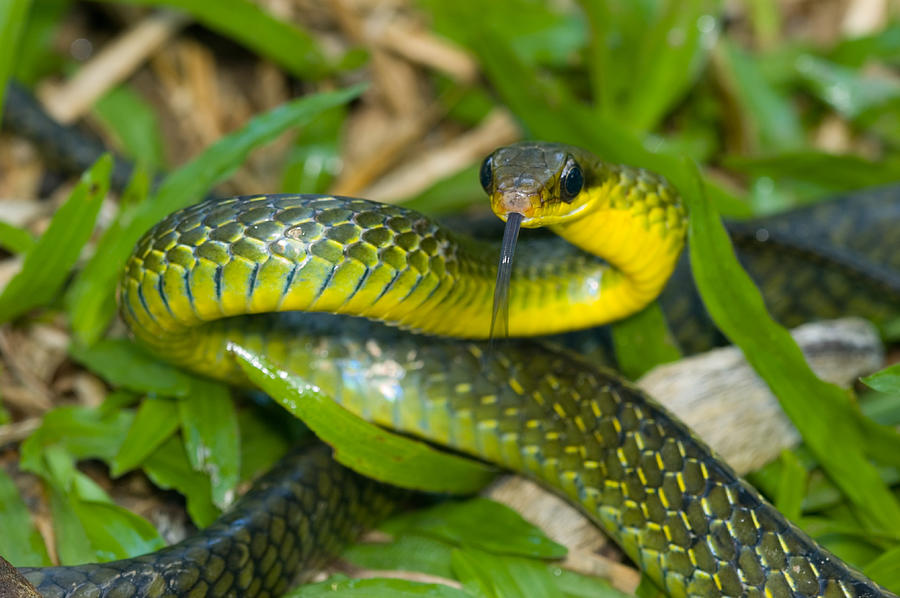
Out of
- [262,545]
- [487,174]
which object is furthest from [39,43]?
[262,545]

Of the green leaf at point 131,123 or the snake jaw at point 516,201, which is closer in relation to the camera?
the snake jaw at point 516,201

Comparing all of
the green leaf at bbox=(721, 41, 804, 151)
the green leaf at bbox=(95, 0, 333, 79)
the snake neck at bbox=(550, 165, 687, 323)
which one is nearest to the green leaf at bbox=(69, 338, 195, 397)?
the snake neck at bbox=(550, 165, 687, 323)

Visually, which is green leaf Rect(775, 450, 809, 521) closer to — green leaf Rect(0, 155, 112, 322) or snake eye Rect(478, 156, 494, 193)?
snake eye Rect(478, 156, 494, 193)

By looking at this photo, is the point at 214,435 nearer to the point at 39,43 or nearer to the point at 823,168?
the point at 39,43

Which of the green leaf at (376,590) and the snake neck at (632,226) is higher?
the snake neck at (632,226)

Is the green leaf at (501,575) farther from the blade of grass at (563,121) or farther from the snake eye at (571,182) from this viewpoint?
the blade of grass at (563,121)

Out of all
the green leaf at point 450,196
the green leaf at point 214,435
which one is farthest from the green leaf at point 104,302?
the green leaf at point 450,196
